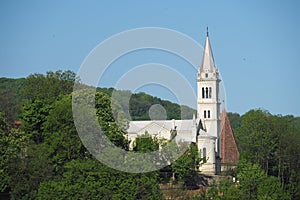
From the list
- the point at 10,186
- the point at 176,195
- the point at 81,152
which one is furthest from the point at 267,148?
the point at 10,186

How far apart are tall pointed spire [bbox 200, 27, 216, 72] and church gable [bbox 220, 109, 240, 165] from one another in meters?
5.95

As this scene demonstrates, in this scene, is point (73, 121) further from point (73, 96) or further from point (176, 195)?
point (176, 195)

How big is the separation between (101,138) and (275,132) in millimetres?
20869

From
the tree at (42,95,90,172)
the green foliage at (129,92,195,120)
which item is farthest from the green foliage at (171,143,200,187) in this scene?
the green foliage at (129,92,195,120)

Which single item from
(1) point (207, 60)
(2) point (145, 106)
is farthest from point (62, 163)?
(2) point (145, 106)

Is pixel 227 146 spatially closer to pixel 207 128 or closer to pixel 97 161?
pixel 207 128

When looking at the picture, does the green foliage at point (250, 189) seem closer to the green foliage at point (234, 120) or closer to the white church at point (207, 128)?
the white church at point (207, 128)

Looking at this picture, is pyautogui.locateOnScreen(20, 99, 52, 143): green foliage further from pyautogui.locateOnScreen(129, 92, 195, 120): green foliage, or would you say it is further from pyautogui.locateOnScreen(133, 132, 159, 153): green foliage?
pyautogui.locateOnScreen(129, 92, 195, 120): green foliage

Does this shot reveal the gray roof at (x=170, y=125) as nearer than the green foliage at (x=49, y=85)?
No

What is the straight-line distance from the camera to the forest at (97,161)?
44.0 meters

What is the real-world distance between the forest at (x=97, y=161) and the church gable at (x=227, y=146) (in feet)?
13.1

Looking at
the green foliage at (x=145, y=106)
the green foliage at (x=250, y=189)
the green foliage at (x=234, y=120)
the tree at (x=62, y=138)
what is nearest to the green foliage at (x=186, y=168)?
the green foliage at (x=250, y=189)

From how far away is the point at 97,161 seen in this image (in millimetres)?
45594

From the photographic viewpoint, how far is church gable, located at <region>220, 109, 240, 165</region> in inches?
2977
